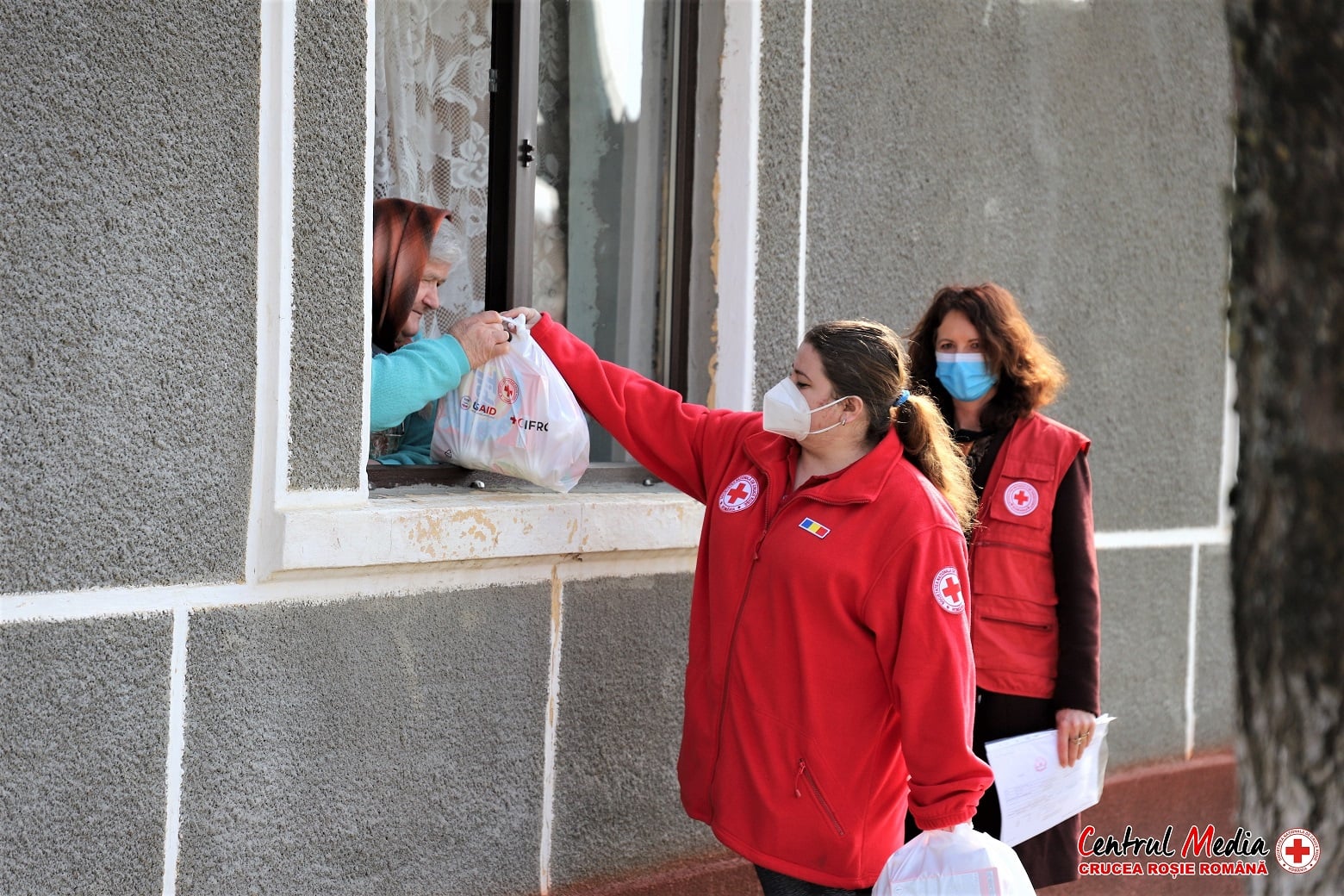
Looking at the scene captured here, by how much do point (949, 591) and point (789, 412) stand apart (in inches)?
19.2

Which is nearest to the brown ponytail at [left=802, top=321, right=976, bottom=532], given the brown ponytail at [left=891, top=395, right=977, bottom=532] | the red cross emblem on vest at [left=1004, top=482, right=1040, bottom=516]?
the brown ponytail at [left=891, top=395, right=977, bottom=532]

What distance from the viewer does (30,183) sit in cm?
240

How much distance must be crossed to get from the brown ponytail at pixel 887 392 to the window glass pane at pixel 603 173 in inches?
45.4

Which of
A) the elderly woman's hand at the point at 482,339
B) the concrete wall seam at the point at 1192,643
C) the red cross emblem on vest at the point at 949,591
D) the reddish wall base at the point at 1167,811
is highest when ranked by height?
the elderly woman's hand at the point at 482,339

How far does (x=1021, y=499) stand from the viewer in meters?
3.14

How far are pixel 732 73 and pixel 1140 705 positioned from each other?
295cm

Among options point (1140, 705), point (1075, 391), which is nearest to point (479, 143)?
point (1075, 391)

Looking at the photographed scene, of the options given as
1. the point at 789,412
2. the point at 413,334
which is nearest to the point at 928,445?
the point at 789,412

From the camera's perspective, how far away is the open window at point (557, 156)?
3354 millimetres

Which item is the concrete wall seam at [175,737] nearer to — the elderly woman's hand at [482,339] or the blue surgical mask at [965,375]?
the elderly woman's hand at [482,339]

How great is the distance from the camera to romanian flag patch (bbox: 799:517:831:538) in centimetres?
260

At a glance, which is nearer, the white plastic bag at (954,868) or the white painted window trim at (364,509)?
the white plastic bag at (954,868)

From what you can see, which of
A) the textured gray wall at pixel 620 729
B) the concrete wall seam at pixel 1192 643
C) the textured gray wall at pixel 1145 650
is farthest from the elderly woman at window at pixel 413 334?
the concrete wall seam at pixel 1192 643

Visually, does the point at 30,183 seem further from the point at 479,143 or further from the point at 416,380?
the point at 479,143
